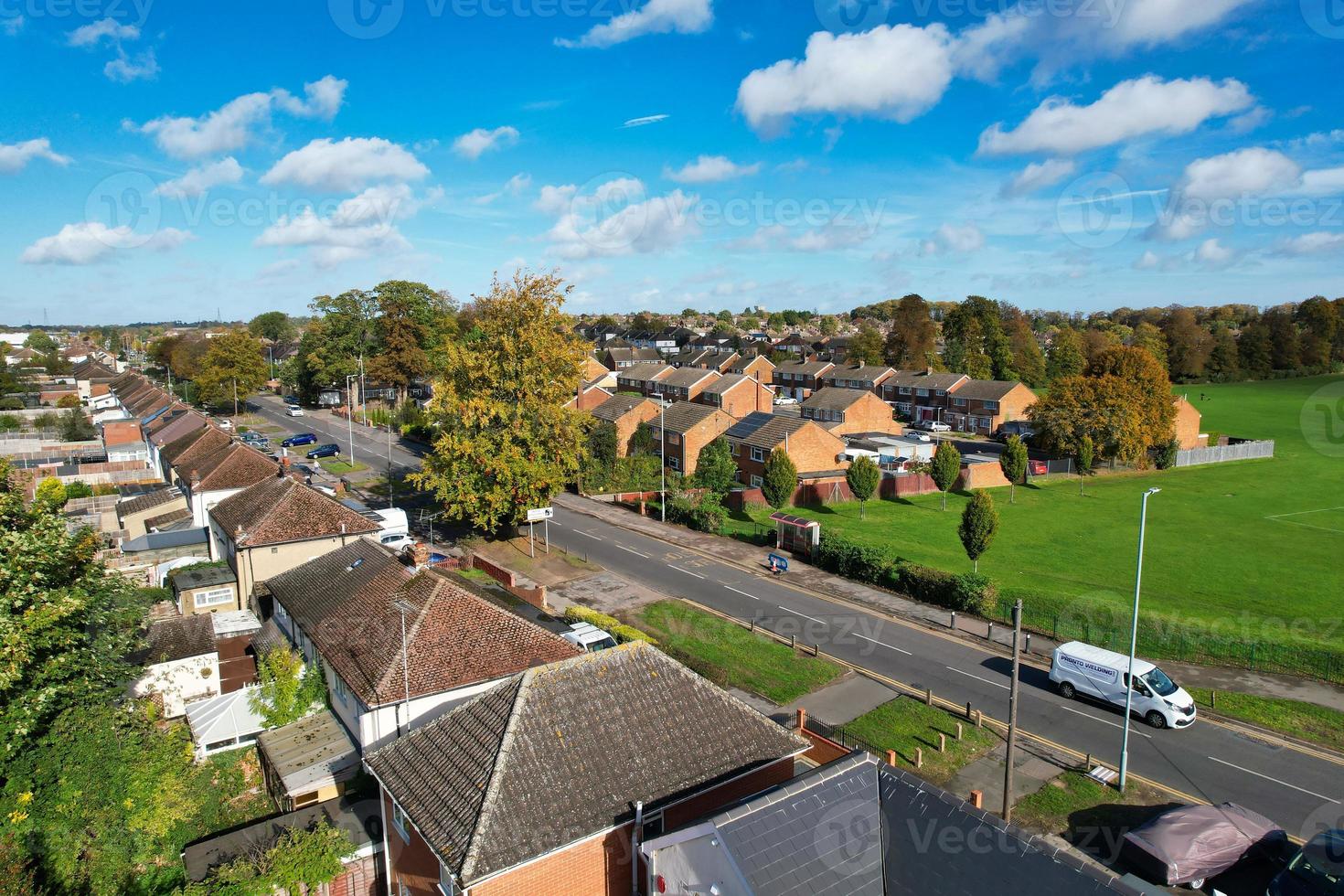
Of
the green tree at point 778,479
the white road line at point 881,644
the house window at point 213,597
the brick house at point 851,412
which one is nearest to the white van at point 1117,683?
the white road line at point 881,644

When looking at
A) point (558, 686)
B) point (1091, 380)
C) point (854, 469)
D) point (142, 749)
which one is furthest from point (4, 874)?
point (1091, 380)

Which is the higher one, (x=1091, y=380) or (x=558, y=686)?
(x=1091, y=380)

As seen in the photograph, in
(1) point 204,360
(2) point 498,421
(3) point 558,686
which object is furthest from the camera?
(1) point 204,360

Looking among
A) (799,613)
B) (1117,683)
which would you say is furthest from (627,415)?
(1117,683)

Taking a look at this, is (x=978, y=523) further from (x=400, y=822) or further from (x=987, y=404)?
(x=987, y=404)

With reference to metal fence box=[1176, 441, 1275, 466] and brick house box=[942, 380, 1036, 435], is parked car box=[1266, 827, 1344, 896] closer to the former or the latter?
metal fence box=[1176, 441, 1275, 466]

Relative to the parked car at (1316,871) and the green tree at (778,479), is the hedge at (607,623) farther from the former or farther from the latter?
the green tree at (778,479)

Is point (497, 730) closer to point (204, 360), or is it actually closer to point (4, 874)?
point (4, 874)
